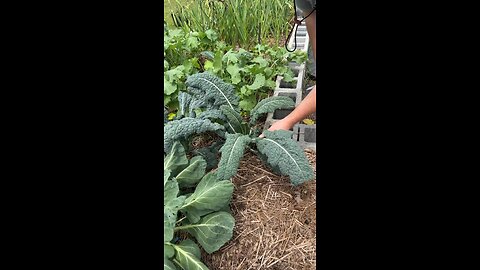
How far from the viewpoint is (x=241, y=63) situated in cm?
303

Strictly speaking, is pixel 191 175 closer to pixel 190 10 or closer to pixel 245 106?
pixel 245 106

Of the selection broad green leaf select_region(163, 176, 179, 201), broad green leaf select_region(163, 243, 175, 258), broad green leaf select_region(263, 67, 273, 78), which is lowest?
broad green leaf select_region(163, 243, 175, 258)

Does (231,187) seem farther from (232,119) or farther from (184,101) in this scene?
(184,101)

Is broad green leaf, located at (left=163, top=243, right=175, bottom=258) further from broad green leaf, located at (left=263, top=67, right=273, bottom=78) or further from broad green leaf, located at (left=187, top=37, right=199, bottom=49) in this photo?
broad green leaf, located at (left=187, top=37, right=199, bottom=49)

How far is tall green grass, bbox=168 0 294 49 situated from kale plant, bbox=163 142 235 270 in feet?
6.38

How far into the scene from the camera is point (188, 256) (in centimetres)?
177

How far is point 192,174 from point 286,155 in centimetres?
40

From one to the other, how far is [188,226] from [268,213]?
36 cm

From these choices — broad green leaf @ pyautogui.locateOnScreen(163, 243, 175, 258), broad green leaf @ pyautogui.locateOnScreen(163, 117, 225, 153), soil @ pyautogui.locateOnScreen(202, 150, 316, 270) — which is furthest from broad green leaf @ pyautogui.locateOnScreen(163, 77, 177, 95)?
broad green leaf @ pyautogui.locateOnScreen(163, 243, 175, 258)

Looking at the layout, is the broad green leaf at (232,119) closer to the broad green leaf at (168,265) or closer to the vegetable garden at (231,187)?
the vegetable garden at (231,187)

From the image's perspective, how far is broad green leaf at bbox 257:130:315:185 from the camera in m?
1.96
